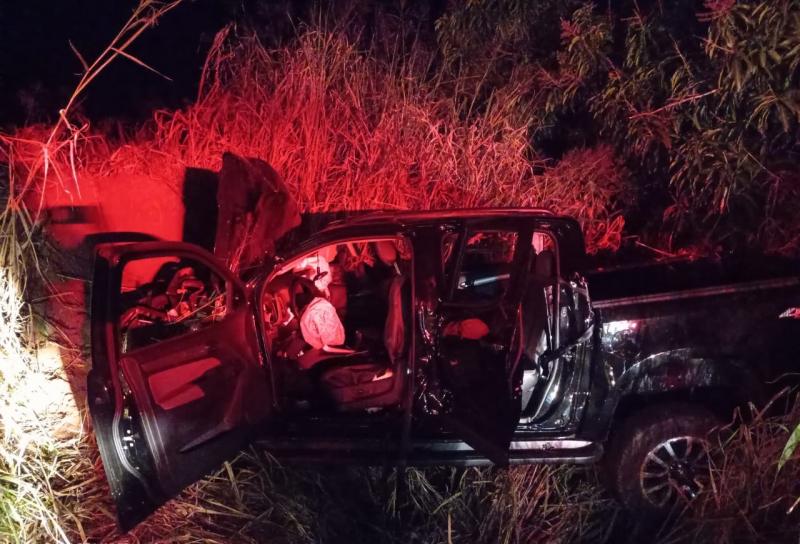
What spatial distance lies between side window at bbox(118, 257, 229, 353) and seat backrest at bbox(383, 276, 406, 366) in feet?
3.52

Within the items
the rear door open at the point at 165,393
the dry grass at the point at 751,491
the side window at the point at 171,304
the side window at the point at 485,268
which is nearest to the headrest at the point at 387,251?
the side window at the point at 485,268

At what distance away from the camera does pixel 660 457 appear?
369 centimetres

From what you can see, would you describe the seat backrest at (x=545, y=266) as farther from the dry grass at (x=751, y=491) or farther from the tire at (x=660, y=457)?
the dry grass at (x=751, y=491)

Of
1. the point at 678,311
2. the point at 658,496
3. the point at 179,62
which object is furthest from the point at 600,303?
the point at 179,62

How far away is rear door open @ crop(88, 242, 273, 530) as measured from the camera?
2994 millimetres

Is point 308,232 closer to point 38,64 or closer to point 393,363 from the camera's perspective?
point 393,363

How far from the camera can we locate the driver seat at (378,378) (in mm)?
3859

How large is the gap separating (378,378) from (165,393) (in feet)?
4.36

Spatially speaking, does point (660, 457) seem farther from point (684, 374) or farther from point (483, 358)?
point (483, 358)

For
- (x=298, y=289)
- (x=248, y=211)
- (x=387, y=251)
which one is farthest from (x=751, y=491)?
(x=248, y=211)

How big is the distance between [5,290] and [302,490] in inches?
92.3

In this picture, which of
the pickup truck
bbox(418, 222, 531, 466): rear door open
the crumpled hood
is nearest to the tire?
the pickup truck

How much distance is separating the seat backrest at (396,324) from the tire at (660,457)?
54.3 inches

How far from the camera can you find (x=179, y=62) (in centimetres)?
948
